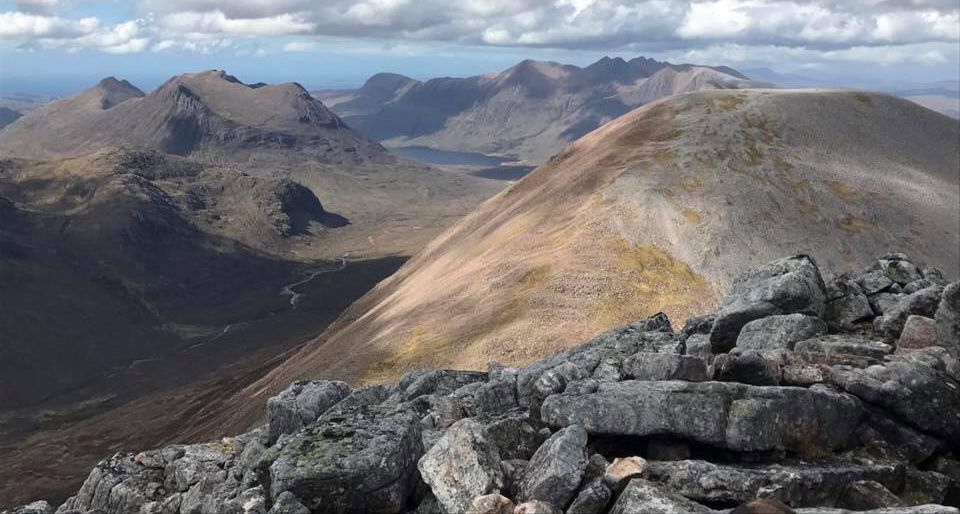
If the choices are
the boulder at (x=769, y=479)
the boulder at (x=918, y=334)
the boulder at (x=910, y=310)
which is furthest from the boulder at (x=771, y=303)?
the boulder at (x=769, y=479)

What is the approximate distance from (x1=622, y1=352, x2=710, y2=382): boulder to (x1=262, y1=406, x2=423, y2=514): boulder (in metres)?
8.97

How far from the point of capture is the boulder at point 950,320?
85.0 ft

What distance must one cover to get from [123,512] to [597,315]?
159 ft

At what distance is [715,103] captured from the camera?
12062 centimetres

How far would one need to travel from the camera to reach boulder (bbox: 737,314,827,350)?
2869 centimetres

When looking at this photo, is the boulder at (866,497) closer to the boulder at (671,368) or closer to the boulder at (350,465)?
the boulder at (671,368)

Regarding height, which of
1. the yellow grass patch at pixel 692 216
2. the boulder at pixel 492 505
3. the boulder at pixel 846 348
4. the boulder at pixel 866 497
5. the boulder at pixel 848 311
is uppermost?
the boulder at pixel 846 348

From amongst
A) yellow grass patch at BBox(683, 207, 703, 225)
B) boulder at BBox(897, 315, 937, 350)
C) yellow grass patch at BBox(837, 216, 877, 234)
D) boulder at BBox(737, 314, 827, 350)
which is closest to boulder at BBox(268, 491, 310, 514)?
boulder at BBox(737, 314, 827, 350)

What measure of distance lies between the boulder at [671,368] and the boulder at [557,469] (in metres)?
5.22

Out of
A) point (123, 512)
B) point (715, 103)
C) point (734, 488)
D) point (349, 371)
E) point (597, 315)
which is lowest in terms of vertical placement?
point (349, 371)

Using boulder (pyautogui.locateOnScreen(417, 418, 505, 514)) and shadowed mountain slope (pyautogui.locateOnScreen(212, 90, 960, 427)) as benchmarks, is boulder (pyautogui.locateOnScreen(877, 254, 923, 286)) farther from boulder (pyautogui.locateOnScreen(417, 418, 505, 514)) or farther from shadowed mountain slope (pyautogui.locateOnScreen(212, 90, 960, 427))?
shadowed mountain slope (pyautogui.locateOnScreen(212, 90, 960, 427))

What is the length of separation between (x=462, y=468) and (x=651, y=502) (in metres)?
5.79

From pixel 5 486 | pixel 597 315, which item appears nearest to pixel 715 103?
pixel 597 315

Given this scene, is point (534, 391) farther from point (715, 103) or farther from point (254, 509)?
point (715, 103)
